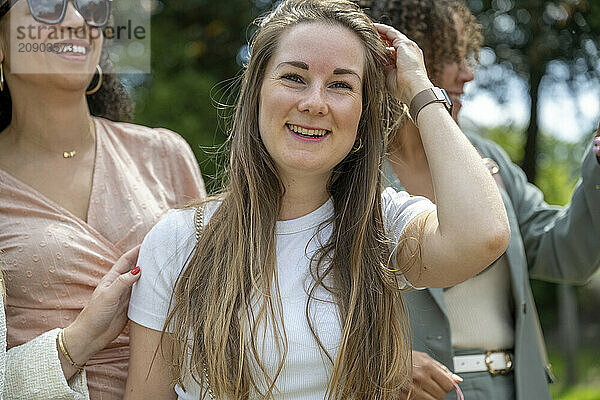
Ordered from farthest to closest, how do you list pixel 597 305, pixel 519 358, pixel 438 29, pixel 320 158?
pixel 597 305, pixel 438 29, pixel 519 358, pixel 320 158

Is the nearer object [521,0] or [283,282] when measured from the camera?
[283,282]

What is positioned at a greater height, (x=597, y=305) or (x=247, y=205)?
(x=247, y=205)

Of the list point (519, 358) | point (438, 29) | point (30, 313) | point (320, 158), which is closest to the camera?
point (320, 158)

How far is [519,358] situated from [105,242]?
1.47 metres

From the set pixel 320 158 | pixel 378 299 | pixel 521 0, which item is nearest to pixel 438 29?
pixel 320 158

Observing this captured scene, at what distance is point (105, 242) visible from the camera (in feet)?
8.12

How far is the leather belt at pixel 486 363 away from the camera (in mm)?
2662

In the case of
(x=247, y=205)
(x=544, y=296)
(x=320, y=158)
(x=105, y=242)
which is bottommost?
(x=544, y=296)

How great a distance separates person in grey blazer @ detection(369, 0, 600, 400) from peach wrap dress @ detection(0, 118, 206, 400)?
899mm

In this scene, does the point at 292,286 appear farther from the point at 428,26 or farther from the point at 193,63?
the point at 193,63

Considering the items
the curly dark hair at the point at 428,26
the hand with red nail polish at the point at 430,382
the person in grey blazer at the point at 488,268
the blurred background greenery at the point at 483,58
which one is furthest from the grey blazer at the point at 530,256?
the blurred background greenery at the point at 483,58

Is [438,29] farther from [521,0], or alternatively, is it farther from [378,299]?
[521,0]

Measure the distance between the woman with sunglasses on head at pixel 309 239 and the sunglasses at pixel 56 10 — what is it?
76 cm

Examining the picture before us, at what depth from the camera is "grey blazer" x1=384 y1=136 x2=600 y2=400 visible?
2617 millimetres
